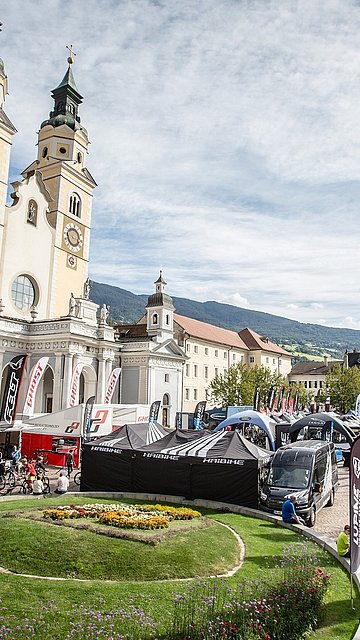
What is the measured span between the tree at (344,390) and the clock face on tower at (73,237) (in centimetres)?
4036

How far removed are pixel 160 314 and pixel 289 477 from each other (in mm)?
37989

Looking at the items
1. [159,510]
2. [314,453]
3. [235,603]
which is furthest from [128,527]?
[314,453]

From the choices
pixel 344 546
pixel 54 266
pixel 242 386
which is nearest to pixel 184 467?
pixel 344 546

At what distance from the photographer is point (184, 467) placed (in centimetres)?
1961

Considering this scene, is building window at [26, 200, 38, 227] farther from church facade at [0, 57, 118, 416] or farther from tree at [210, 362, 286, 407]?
tree at [210, 362, 286, 407]

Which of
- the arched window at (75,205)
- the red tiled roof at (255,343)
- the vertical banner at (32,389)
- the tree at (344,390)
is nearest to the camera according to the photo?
the vertical banner at (32,389)

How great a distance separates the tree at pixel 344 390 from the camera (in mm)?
71125

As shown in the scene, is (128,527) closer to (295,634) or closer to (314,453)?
(295,634)

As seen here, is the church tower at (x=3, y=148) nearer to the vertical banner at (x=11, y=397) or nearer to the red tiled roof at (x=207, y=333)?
the vertical banner at (x=11, y=397)

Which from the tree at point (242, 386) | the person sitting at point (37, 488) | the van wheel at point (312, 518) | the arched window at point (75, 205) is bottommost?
the van wheel at point (312, 518)

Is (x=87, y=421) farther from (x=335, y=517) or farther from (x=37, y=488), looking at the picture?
(x=335, y=517)

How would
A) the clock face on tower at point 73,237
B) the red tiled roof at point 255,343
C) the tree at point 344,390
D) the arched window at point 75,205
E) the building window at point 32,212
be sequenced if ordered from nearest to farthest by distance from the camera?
the building window at point 32,212 → the clock face on tower at point 73,237 → the arched window at point 75,205 → the tree at point 344,390 → the red tiled roof at point 255,343

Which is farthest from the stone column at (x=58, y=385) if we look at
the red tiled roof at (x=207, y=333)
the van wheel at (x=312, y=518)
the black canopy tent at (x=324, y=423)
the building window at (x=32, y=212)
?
the red tiled roof at (x=207, y=333)

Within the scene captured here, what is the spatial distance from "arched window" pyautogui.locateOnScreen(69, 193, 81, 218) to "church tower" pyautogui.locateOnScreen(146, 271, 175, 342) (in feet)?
36.2
